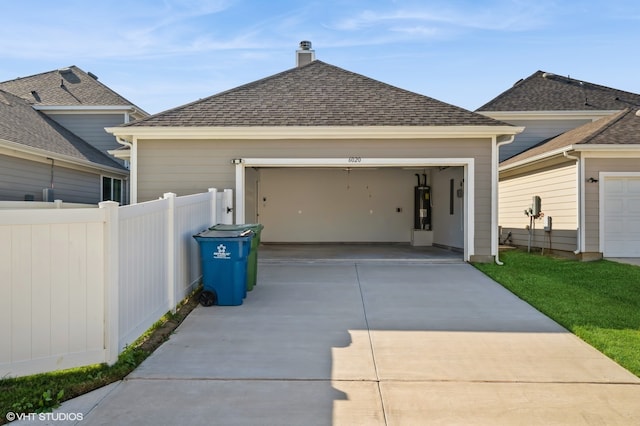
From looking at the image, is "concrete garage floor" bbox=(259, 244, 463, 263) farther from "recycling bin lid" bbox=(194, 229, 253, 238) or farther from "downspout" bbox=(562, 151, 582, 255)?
"recycling bin lid" bbox=(194, 229, 253, 238)

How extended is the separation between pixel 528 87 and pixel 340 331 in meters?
17.3

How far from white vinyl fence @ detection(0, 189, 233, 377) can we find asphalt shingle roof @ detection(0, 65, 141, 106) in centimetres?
1402

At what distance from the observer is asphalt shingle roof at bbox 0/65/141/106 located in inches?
670

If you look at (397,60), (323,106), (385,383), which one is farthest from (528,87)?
(385,383)

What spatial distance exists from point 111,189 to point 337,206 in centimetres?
782

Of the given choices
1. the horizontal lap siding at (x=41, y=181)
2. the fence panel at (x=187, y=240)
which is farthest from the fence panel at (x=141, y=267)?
the horizontal lap siding at (x=41, y=181)

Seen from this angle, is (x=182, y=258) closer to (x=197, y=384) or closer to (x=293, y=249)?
(x=197, y=384)

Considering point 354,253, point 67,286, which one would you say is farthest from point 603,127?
point 67,286

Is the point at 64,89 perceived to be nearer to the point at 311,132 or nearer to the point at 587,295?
the point at 311,132

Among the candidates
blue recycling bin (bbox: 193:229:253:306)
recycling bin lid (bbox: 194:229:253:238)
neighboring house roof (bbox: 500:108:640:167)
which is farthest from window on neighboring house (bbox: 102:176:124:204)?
neighboring house roof (bbox: 500:108:640:167)

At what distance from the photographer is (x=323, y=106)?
36.6 ft

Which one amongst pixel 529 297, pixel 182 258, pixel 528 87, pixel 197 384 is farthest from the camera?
pixel 528 87

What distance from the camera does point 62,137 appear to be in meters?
14.9

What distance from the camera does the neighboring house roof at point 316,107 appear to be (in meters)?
10.4
